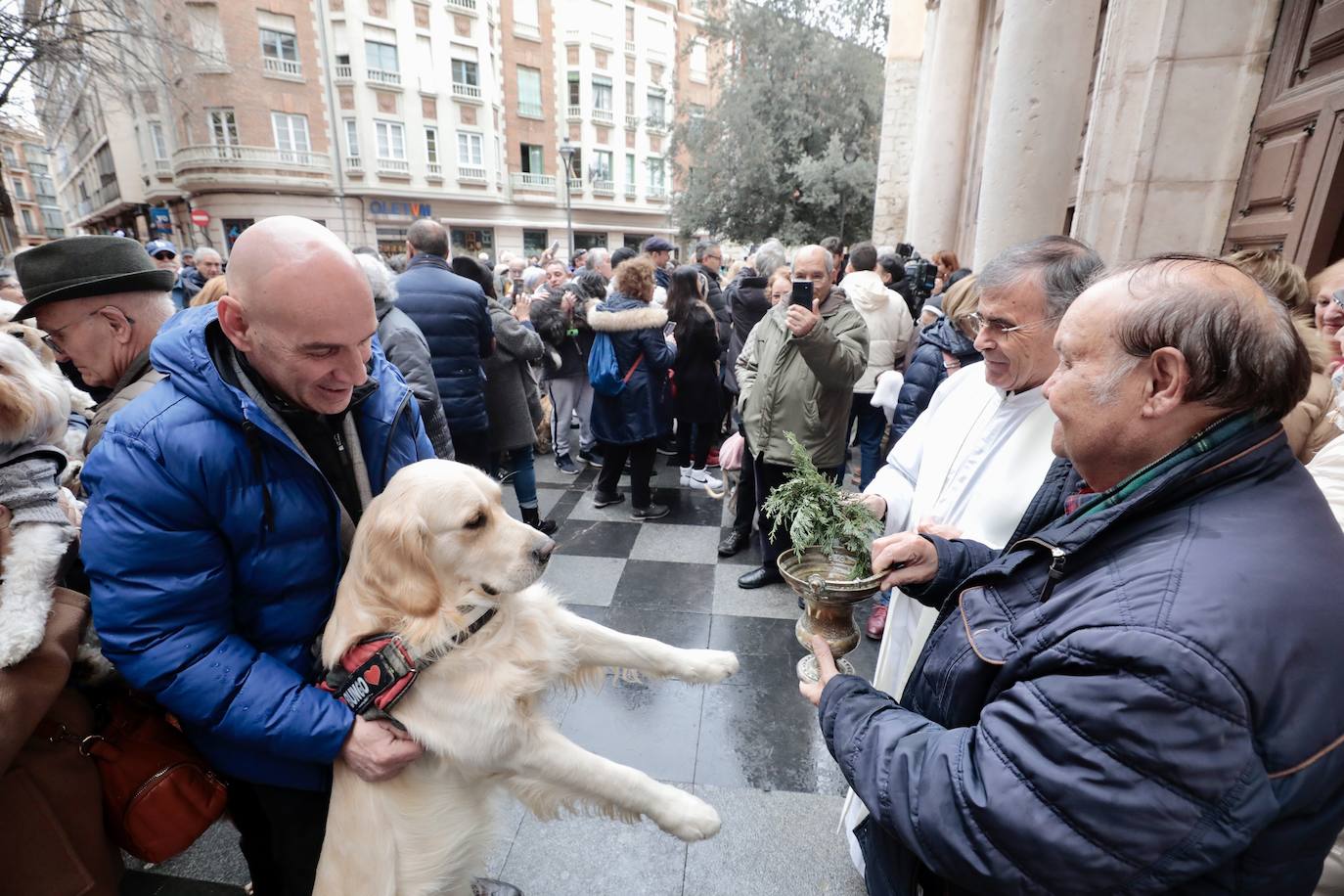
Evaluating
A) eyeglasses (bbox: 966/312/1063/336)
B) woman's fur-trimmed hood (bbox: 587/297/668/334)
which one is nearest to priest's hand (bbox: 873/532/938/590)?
eyeglasses (bbox: 966/312/1063/336)

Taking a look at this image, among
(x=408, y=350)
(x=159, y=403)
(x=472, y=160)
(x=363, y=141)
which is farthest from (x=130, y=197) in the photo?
(x=159, y=403)

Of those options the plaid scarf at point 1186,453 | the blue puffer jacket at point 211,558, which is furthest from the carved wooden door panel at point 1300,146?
the blue puffer jacket at point 211,558

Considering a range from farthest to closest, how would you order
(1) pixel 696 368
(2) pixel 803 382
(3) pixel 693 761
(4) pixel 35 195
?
1. (4) pixel 35 195
2. (1) pixel 696 368
3. (2) pixel 803 382
4. (3) pixel 693 761

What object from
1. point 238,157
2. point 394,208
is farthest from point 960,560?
point 238,157

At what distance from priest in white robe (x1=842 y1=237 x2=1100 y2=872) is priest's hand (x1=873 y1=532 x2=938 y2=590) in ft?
1.12

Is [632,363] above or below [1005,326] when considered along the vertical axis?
below

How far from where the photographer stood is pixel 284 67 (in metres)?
25.8

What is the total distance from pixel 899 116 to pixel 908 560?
45.9 ft

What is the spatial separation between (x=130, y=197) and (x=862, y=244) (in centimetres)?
4457

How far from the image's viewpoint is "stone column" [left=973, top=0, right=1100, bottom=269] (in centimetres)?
427

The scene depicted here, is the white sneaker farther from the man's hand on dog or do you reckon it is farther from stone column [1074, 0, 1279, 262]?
the man's hand on dog

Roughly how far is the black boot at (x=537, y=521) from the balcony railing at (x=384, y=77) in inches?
1167

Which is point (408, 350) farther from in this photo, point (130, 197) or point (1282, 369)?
point (130, 197)

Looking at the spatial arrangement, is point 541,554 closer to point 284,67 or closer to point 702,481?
point 702,481
